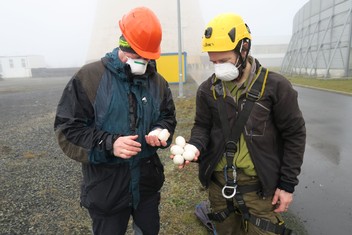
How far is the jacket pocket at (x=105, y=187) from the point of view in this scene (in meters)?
2.19

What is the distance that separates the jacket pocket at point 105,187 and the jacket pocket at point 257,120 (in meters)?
0.98

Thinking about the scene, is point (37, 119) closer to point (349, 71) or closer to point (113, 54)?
point (113, 54)

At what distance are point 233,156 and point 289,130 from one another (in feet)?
1.52

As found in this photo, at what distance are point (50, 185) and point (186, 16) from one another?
2005 inches

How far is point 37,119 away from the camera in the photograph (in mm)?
11016

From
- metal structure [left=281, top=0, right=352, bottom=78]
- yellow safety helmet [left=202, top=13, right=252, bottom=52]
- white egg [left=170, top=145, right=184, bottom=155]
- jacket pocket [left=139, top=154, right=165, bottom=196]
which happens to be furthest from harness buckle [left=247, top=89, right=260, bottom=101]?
metal structure [left=281, top=0, right=352, bottom=78]

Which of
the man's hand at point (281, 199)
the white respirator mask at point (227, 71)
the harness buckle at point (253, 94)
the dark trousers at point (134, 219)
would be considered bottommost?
the dark trousers at point (134, 219)

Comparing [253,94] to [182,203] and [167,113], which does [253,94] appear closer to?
[167,113]

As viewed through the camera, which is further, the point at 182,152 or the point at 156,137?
the point at 182,152

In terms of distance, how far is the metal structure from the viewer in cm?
2127

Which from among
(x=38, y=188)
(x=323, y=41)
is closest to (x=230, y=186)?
(x=38, y=188)

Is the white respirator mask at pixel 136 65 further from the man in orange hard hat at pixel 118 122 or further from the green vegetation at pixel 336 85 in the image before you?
the green vegetation at pixel 336 85

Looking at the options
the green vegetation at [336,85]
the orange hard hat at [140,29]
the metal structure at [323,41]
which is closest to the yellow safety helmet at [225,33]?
the orange hard hat at [140,29]

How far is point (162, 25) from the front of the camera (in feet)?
156
